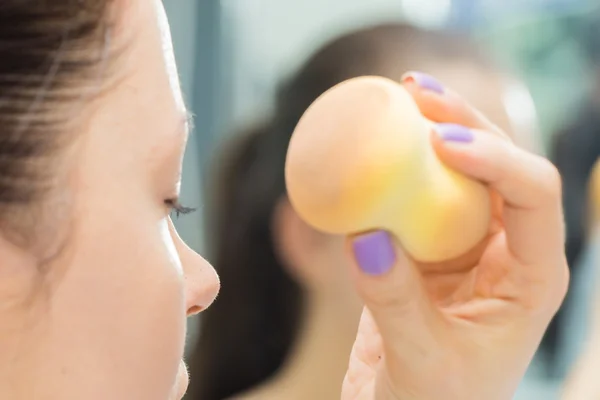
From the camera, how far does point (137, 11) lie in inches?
14.9

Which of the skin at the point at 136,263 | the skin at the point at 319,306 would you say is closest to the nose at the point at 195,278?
the skin at the point at 136,263

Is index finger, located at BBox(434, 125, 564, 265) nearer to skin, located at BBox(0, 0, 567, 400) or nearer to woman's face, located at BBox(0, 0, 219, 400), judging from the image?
skin, located at BBox(0, 0, 567, 400)

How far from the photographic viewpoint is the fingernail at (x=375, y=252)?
1.42ft

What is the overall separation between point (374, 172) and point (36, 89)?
0.18 metres

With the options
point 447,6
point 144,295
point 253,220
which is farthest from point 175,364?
point 447,6

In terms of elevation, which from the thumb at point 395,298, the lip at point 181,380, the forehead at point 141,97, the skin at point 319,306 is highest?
the forehead at point 141,97

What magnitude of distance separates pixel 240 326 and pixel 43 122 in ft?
2.35

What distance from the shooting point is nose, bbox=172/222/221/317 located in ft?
1.48

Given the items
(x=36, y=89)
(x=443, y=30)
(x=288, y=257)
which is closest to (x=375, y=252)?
(x=36, y=89)

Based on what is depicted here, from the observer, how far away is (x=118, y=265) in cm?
38

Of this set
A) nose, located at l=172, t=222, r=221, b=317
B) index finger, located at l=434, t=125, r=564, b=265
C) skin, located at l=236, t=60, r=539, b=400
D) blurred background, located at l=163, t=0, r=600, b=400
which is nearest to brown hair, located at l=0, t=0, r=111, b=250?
nose, located at l=172, t=222, r=221, b=317

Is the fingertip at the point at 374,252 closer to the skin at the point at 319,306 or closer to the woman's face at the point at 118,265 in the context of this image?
the woman's face at the point at 118,265

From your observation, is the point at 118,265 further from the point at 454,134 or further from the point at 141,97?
the point at 454,134

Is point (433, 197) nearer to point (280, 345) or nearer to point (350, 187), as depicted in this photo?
point (350, 187)
